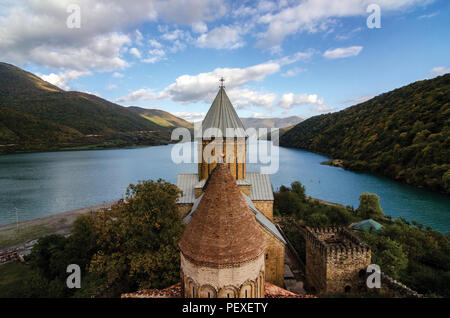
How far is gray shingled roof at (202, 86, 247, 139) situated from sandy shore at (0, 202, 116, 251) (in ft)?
66.5

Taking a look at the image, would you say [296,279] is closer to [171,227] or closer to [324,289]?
[324,289]

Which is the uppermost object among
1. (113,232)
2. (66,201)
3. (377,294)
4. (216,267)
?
(216,267)

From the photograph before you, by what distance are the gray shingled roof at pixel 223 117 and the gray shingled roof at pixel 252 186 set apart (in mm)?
3885

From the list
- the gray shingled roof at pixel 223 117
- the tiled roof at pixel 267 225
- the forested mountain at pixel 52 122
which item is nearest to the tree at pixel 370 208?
the tiled roof at pixel 267 225

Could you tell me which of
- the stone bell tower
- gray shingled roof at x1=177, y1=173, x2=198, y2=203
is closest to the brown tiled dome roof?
the stone bell tower

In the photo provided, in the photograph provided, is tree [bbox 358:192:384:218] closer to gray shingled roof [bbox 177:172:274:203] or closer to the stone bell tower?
gray shingled roof [bbox 177:172:274:203]

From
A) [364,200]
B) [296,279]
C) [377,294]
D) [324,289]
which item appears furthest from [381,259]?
[364,200]

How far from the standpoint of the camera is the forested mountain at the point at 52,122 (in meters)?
88.2

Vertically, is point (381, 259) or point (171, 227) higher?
point (171, 227)

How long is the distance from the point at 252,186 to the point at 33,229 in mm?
30964

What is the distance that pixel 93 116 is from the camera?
5428 inches

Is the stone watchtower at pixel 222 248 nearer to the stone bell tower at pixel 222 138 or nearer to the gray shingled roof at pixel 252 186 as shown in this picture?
the stone bell tower at pixel 222 138

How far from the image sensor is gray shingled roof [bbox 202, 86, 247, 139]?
16.1 metres

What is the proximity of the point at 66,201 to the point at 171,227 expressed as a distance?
40894mm
